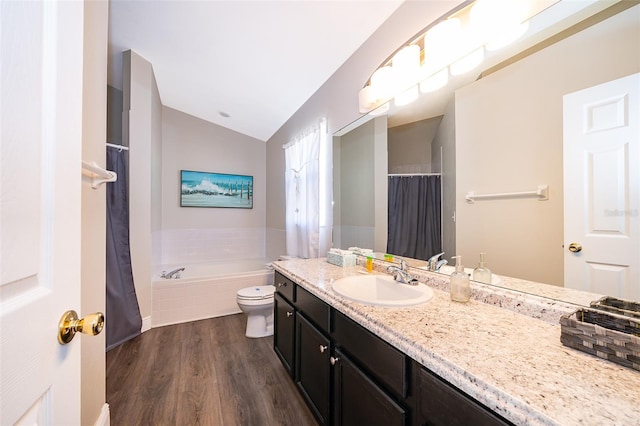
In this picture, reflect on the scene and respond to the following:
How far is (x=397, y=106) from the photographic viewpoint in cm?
158

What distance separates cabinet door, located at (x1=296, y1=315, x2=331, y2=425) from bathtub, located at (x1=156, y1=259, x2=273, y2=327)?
1.71 metres

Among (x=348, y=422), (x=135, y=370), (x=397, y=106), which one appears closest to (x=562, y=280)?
(x=348, y=422)

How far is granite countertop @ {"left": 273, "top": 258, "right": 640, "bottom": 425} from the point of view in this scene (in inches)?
18.6

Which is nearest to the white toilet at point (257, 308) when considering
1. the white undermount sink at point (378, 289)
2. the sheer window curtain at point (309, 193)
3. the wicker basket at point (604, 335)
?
the sheer window curtain at point (309, 193)

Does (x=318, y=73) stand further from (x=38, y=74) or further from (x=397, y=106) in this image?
(x=38, y=74)

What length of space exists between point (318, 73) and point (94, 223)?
2012mm

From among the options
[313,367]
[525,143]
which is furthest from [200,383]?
[525,143]

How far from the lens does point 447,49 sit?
48.4 inches

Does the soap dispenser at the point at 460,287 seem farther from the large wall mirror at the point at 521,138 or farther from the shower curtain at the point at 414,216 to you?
the shower curtain at the point at 414,216

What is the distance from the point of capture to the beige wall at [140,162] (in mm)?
2496

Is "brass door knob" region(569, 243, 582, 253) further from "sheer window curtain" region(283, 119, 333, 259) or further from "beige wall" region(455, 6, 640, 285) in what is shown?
"sheer window curtain" region(283, 119, 333, 259)

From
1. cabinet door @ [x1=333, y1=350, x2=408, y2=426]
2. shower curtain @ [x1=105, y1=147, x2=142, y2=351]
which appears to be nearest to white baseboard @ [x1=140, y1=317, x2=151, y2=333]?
shower curtain @ [x1=105, y1=147, x2=142, y2=351]

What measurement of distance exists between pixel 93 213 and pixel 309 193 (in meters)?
1.73

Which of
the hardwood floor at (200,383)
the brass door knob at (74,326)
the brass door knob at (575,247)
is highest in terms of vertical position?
the brass door knob at (575,247)
